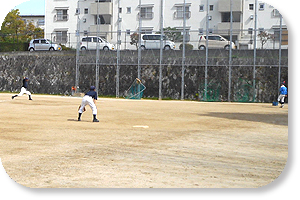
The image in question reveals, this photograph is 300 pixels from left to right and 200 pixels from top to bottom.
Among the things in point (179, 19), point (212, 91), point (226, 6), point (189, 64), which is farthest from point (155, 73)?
point (226, 6)

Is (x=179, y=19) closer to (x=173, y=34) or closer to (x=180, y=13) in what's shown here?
(x=180, y=13)

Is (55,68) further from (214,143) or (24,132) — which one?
(214,143)

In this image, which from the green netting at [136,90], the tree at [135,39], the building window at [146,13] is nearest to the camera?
the green netting at [136,90]

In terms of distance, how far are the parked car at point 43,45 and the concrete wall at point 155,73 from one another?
2.87 metres

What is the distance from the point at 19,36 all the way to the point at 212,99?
84.0ft

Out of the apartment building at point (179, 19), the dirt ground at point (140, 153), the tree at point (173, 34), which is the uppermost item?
the apartment building at point (179, 19)

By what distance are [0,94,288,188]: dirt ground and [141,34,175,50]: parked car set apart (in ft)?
74.2

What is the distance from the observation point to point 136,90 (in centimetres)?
3919

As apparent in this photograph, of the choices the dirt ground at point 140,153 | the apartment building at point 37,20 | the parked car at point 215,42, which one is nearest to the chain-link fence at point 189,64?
the parked car at point 215,42

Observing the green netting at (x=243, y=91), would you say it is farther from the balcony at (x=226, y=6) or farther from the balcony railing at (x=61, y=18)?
the balcony railing at (x=61, y=18)

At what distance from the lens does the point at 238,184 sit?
775 cm

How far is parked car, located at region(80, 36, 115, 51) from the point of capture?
42375 millimetres

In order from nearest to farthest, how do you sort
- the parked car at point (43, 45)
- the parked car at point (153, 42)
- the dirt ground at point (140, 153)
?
the dirt ground at point (140, 153), the parked car at point (153, 42), the parked car at point (43, 45)

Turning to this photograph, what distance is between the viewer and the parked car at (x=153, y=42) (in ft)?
133
